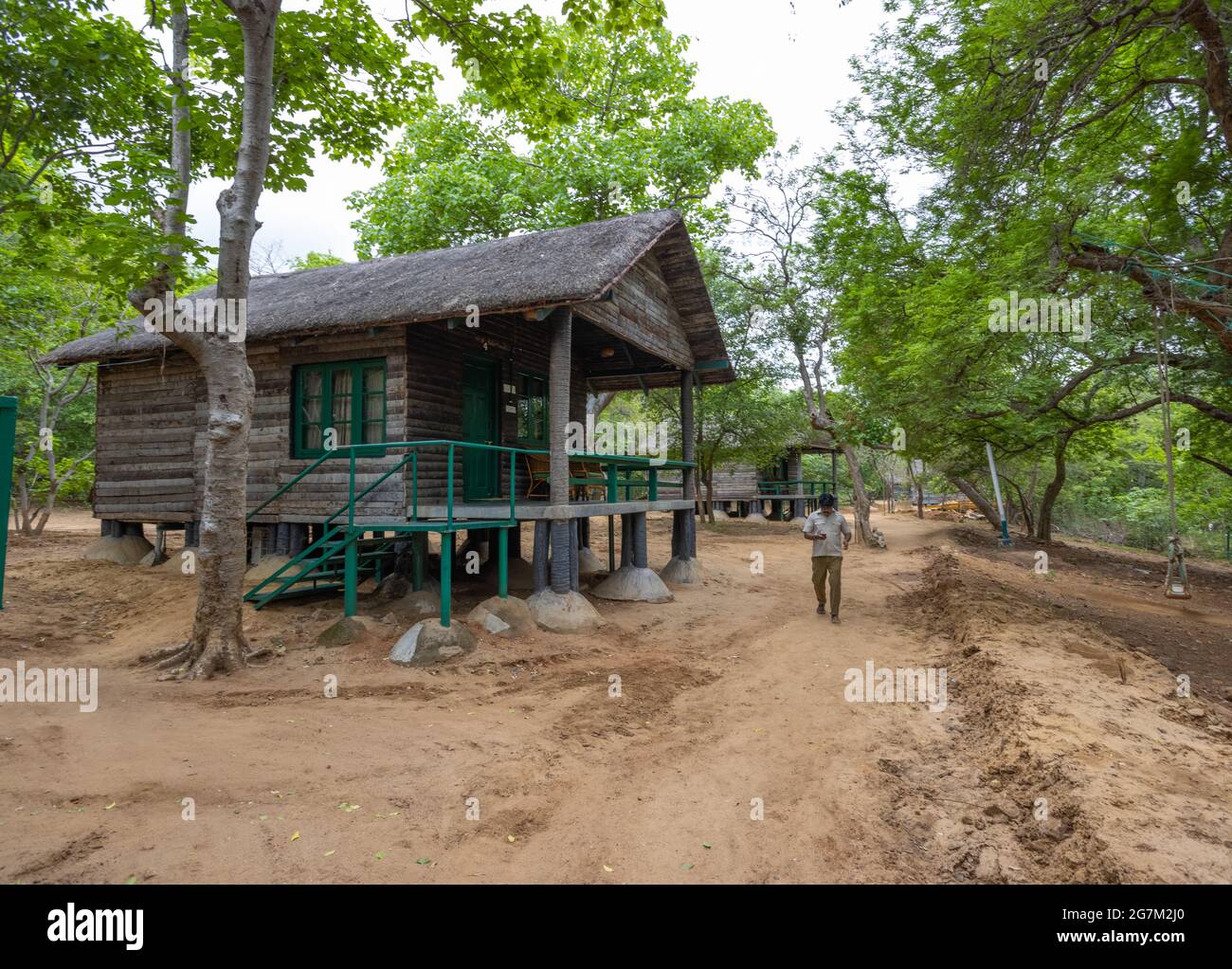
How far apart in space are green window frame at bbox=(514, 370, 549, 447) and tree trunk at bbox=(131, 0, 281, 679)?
6.33 meters

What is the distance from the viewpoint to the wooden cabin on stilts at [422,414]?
32.1 ft

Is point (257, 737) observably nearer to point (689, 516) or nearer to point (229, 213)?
point (229, 213)

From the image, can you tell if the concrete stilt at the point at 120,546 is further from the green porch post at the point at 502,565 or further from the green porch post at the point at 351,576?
the green porch post at the point at 502,565

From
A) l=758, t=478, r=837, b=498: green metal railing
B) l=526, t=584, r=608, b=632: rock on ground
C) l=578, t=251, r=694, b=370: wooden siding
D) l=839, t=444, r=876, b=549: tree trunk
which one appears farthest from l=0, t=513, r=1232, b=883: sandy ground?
l=758, t=478, r=837, b=498: green metal railing

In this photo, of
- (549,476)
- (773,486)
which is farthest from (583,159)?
(773,486)

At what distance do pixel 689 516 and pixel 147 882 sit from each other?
1207 cm

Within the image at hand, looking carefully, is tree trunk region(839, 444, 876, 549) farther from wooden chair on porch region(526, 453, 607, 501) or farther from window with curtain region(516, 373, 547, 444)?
window with curtain region(516, 373, 547, 444)

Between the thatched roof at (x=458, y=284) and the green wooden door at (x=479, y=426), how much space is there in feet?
6.56

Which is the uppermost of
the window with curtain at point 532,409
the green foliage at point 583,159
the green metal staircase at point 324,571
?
the green foliage at point 583,159

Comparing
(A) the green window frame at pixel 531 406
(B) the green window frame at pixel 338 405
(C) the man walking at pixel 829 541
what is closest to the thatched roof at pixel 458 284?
(B) the green window frame at pixel 338 405

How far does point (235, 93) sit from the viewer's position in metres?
9.74

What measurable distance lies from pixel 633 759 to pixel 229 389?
628 centimetres

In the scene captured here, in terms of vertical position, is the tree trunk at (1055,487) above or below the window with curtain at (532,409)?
below
